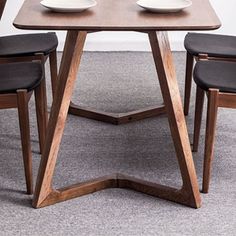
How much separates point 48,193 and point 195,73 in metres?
0.85

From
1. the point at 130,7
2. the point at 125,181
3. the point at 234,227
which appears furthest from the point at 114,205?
the point at 130,7

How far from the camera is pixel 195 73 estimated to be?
2387 millimetres

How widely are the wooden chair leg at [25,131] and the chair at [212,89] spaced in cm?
76

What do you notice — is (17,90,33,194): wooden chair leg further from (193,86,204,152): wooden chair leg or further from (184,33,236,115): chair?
(184,33,236,115): chair

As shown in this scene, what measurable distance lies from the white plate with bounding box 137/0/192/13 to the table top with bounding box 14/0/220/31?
0.02m

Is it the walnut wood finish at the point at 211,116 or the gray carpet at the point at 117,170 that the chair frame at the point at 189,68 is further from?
the walnut wood finish at the point at 211,116

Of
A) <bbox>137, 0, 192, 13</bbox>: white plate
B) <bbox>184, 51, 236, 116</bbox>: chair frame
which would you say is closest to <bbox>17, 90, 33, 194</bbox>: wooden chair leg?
<bbox>137, 0, 192, 13</bbox>: white plate

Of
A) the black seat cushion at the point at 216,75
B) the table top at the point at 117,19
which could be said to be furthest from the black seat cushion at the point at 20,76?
the black seat cushion at the point at 216,75

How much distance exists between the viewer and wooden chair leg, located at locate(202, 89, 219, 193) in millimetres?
2230

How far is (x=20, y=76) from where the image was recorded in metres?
2.38

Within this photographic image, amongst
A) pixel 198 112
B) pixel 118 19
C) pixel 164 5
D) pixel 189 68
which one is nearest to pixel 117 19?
pixel 118 19

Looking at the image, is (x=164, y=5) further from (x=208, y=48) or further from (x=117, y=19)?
(x=208, y=48)

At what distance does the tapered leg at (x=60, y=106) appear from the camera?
216cm

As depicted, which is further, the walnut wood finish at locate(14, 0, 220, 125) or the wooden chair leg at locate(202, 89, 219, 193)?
the wooden chair leg at locate(202, 89, 219, 193)
